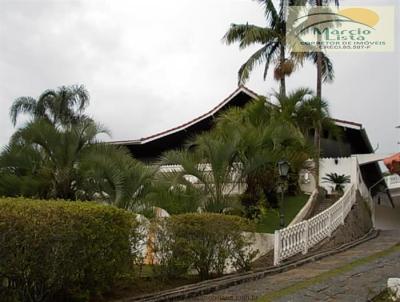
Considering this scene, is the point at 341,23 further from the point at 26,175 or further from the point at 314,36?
the point at 26,175

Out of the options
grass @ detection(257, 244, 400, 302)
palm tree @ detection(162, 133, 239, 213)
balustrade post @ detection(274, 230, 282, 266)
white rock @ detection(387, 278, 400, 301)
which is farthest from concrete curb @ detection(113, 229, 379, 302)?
white rock @ detection(387, 278, 400, 301)

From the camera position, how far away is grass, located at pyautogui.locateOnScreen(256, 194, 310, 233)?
14.1 meters

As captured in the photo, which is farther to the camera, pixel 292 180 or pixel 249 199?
pixel 292 180

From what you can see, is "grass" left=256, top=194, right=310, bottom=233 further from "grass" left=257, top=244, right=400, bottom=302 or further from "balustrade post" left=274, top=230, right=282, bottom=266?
"grass" left=257, top=244, right=400, bottom=302

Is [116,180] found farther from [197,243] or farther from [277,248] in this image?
[277,248]

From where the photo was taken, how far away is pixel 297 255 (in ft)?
40.8

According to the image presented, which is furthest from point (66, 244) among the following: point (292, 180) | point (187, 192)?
point (292, 180)

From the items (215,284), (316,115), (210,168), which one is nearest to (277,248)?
(210,168)

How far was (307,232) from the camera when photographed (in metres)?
13.1

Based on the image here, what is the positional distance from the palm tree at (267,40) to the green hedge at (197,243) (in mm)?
13659

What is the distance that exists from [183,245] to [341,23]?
15.1m

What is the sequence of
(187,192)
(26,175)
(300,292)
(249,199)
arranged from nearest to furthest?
1. (300,292)
2. (187,192)
3. (26,175)
4. (249,199)

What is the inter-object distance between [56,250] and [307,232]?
8576 millimetres

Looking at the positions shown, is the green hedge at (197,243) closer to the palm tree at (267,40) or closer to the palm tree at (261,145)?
the palm tree at (261,145)
